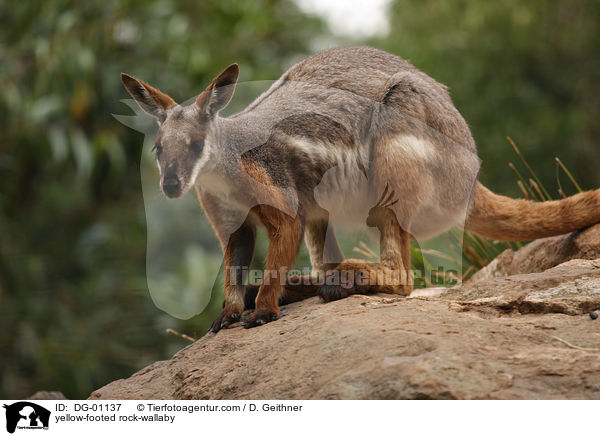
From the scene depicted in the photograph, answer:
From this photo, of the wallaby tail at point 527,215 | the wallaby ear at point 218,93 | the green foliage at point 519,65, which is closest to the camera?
the wallaby ear at point 218,93

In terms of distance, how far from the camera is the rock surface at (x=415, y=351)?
314 cm

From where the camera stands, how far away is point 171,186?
402cm

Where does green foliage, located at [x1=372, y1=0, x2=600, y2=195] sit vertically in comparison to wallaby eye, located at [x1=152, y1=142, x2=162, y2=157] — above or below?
above

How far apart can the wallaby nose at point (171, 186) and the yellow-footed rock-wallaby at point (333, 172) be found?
80mm

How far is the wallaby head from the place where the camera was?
408cm

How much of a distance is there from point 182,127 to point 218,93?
0.97 ft

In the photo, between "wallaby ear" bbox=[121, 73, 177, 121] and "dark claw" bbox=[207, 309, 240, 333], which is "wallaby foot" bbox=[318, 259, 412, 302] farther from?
"wallaby ear" bbox=[121, 73, 177, 121]

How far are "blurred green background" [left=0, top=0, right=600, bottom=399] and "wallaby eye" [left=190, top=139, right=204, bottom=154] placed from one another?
4117 millimetres

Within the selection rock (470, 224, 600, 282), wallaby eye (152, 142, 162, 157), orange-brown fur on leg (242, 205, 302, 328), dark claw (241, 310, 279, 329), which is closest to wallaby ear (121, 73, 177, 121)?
wallaby eye (152, 142, 162, 157)

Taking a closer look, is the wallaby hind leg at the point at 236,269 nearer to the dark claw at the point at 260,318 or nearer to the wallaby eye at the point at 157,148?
the dark claw at the point at 260,318

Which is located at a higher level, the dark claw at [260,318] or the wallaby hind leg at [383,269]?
the wallaby hind leg at [383,269]

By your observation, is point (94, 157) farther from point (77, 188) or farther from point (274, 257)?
point (274, 257)
